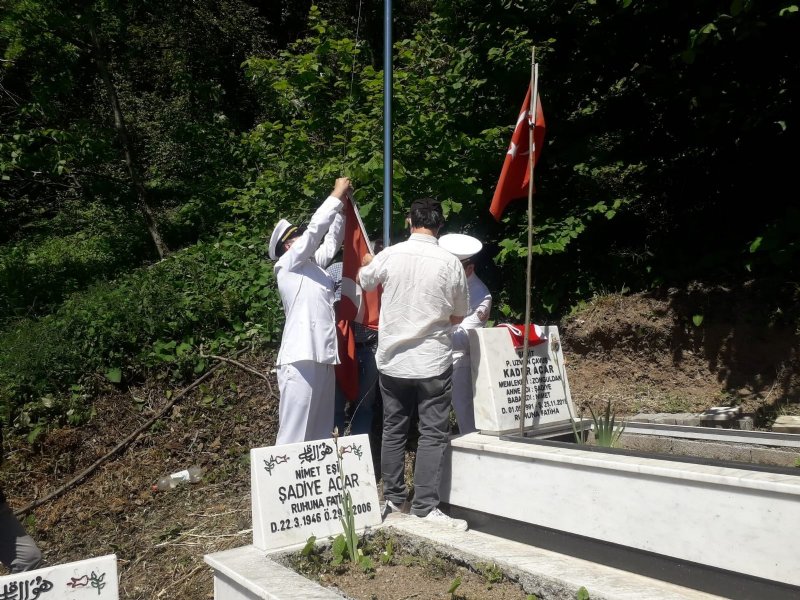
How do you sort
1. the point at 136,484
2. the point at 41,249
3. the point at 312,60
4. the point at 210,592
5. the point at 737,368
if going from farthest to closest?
the point at 41,249
the point at 312,60
the point at 737,368
the point at 136,484
the point at 210,592

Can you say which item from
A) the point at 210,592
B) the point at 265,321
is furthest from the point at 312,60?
the point at 210,592

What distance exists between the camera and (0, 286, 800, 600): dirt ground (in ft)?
17.1

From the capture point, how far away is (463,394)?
17.8ft

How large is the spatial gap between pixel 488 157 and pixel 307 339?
397 cm

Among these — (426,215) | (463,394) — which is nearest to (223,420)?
(463,394)

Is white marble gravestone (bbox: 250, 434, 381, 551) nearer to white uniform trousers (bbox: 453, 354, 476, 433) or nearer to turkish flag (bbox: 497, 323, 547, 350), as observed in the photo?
white uniform trousers (bbox: 453, 354, 476, 433)

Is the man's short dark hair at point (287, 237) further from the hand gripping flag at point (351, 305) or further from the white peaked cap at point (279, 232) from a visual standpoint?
the hand gripping flag at point (351, 305)

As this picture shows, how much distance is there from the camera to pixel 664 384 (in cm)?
Answer: 764

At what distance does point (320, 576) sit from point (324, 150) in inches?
218

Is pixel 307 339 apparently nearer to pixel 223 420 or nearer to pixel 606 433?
pixel 606 433

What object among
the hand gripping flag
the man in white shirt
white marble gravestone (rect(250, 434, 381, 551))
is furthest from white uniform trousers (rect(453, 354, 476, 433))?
white marble gravestone (rect(250, 434, 381, 551))

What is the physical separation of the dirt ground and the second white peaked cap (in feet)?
8.10

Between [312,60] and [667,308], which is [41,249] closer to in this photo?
[312,60]

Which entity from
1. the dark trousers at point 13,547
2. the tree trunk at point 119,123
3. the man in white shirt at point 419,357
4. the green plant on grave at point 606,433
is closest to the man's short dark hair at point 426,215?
the man in white shirt at point 419,357
